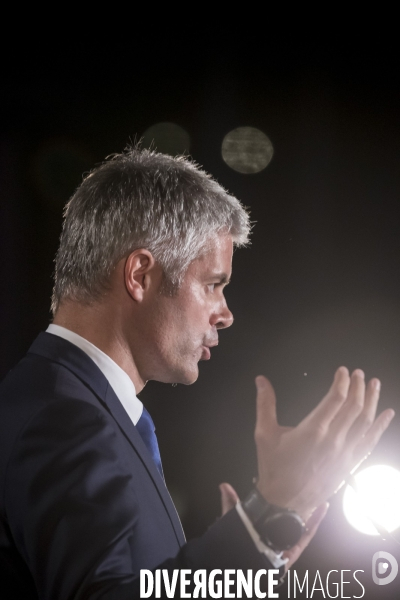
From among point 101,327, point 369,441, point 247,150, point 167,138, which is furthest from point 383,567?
point 167,138

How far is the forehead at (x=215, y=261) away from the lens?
4.24 ft

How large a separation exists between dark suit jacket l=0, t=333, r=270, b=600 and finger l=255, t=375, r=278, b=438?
0.45ft

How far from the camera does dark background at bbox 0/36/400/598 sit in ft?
6.66

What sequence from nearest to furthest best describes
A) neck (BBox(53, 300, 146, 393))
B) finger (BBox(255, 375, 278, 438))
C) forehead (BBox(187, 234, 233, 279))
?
1. finger (BBox(255, 375, 278, 438))
2. neck (BBox(53, 300, 146, 393))
3. forehead (BBox(187, 234, 233, 279))

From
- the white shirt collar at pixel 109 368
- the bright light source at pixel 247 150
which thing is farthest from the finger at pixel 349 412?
the bright light source at pixel 247 150

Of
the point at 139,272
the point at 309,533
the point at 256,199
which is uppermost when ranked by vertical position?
the point at 256,199

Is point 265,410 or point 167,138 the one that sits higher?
point 167,138

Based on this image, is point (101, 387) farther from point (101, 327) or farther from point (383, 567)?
point (383, 567)

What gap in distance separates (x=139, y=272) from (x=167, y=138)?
3.29 feet

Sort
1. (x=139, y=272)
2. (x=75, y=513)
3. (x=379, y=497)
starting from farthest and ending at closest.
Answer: (x=379, y=497)
(x=139, y=272)
(x=75, y=513)

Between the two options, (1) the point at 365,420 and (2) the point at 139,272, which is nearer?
(1) the point at 365,420

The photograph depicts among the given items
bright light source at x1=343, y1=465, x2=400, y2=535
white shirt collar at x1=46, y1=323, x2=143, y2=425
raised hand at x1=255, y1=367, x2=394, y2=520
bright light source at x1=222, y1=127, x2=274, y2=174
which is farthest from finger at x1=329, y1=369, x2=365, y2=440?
bright light source at x1=222, y1=127, x2=274, y2=174

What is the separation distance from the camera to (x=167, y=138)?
2072 millimetres

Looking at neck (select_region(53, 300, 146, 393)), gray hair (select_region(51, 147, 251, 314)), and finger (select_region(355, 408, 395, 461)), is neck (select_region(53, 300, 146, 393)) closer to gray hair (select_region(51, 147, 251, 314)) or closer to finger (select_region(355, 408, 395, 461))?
gray hair (select_region(51, 147, 251, 314))
